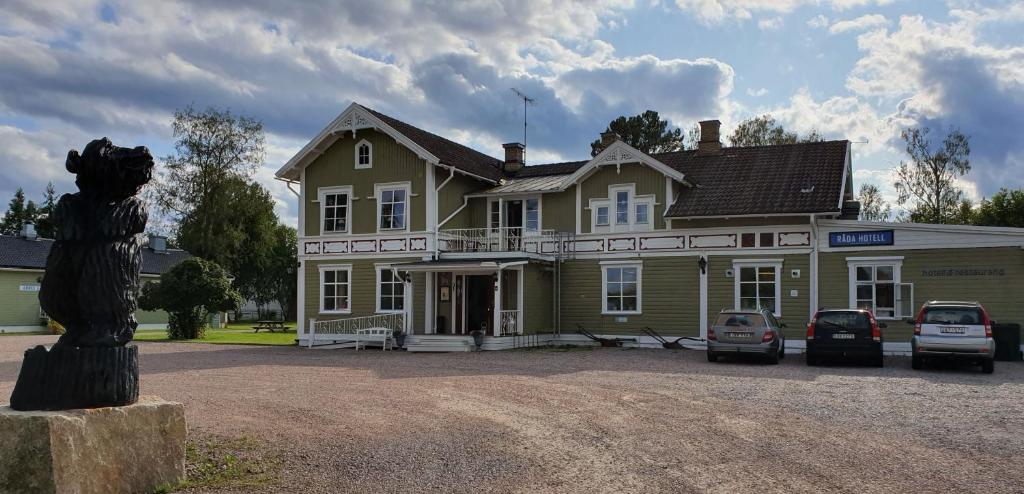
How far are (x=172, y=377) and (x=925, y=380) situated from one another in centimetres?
1433

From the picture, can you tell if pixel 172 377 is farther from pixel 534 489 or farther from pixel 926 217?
pixel 926 217

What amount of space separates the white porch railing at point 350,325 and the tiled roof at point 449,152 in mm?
5286

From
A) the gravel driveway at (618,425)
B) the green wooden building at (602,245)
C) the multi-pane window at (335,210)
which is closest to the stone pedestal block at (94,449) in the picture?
the gravel driveway at (618,425)

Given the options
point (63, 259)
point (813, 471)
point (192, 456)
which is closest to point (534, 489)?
point (813, 471)

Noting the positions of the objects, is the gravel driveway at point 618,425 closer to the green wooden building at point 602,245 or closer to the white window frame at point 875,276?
the white window frame at point 875,276

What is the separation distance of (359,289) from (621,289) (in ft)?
28.5

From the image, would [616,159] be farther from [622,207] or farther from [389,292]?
[389,292]

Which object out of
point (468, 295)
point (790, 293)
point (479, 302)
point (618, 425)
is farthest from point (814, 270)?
point (618, 425)

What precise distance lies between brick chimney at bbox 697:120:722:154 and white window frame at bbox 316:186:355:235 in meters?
12.0

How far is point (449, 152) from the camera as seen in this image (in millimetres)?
28703

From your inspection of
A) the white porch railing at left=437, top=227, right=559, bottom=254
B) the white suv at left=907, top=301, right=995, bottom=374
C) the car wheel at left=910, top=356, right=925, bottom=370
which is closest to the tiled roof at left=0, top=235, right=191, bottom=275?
the white porch railing at left=437, top=227, right=559, bottom=254

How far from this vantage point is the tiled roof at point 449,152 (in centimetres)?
2709

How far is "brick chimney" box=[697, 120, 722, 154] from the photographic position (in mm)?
27953

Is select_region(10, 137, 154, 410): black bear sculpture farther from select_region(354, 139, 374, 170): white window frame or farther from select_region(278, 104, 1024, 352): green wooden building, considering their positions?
select_region(354, 139, 374, 170): white window frame
